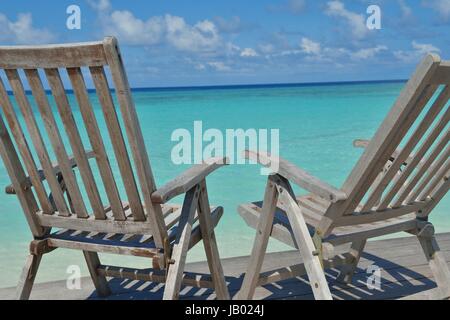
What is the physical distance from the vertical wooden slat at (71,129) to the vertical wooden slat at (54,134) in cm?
5

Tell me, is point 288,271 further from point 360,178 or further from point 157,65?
point 157,65

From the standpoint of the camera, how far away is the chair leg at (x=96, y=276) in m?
2.43

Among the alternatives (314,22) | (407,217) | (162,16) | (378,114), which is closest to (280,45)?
(314,22)

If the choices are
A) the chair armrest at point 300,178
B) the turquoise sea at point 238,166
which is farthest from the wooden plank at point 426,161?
the turquoise sea at point 238,166

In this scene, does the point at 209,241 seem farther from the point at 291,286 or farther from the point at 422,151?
the point at 422,151

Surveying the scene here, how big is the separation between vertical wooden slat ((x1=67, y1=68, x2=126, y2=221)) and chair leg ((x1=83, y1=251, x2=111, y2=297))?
649 millimetres

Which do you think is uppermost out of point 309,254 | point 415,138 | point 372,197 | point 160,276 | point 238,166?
point 238,166

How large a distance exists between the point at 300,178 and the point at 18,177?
107 cm

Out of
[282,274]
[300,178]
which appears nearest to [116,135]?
[300,178]

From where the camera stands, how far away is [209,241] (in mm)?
2150

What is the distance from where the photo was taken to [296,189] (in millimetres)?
6602

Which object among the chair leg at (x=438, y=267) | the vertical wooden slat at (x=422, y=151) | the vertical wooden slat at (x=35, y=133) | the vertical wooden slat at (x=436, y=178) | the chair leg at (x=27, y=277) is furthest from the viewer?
the chair leg at (x=438, y=267)

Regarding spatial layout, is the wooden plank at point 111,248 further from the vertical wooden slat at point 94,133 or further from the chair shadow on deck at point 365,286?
the chair shadow on deck at point 365,286

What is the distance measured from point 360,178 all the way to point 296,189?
4902 millimetres
